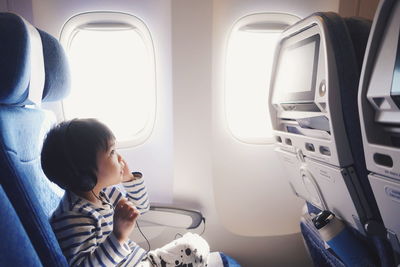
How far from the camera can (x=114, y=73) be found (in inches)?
74.5

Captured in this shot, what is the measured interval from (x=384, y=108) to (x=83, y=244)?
1051 millimetres

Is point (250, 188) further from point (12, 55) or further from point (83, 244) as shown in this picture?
point (12, 55)

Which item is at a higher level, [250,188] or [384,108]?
[384,108]

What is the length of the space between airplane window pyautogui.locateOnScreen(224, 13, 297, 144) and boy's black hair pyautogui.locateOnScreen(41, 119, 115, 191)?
962mm

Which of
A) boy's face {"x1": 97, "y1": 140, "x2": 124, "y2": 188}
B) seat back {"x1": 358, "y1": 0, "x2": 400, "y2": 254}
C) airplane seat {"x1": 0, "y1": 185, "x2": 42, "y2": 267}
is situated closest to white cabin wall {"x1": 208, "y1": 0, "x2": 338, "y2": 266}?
boy's face {"x1": 97, "y1": 140, "x2": 124, "y2": 188}

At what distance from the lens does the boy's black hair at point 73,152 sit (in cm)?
104

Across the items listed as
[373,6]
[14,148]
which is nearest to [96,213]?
[14,148]

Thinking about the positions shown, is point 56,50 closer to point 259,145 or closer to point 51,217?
point 51,217

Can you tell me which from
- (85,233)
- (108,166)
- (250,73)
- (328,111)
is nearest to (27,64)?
(108,166)

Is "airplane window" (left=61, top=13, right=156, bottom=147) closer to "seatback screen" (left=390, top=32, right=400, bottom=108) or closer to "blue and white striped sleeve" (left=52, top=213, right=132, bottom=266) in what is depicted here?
"blue and white striped sleeve" (left=52, top=213, right=132, bottom=266)

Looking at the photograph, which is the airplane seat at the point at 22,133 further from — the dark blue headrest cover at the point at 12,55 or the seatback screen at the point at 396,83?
the seatback screen at the point at 396,83

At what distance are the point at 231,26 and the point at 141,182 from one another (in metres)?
1.05

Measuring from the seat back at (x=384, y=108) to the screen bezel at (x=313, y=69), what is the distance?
0.25 metres

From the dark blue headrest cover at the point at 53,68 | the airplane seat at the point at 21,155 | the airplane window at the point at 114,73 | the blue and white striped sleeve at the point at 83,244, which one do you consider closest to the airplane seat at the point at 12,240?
the airplane seat at the point at 21,155
